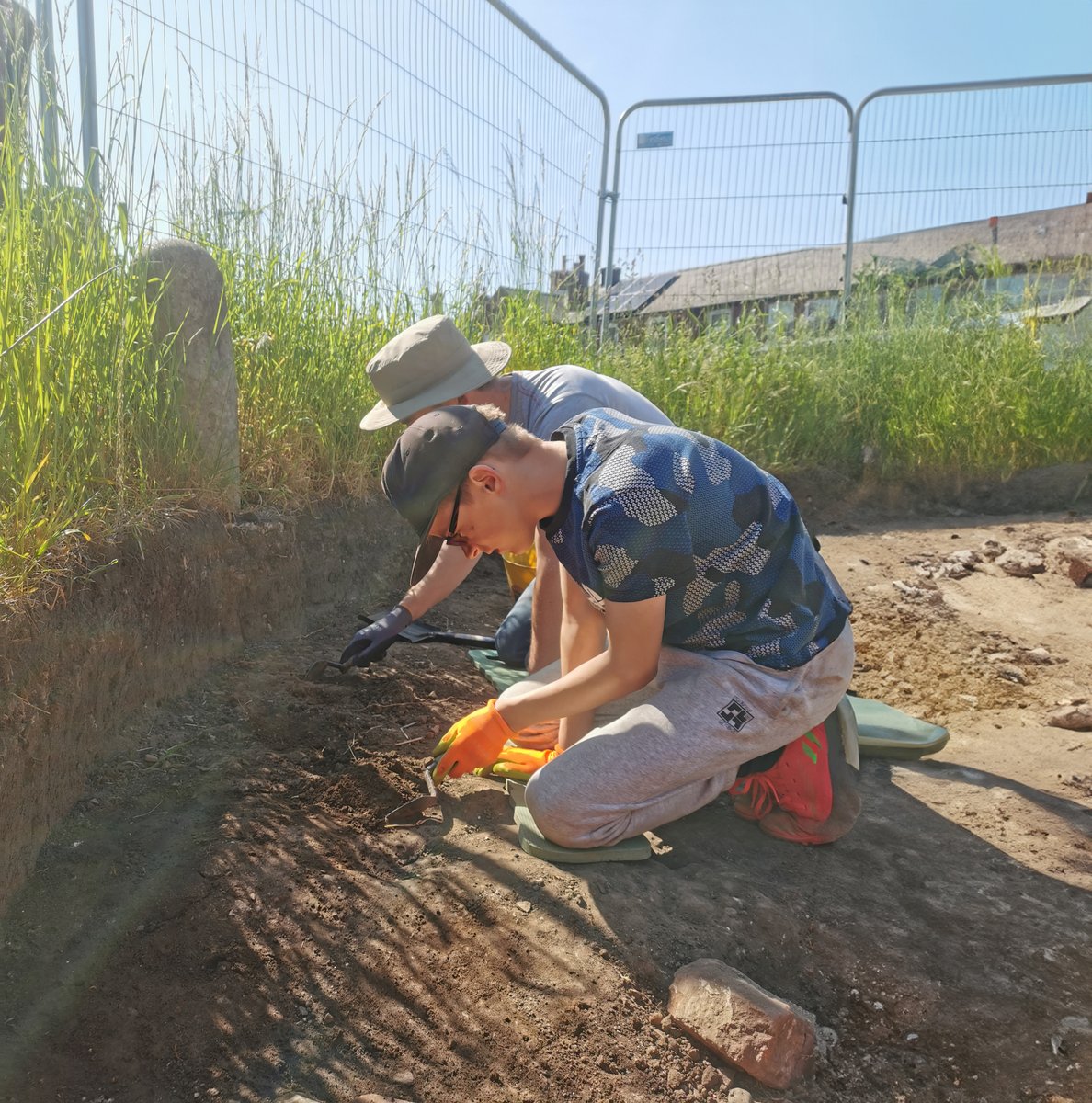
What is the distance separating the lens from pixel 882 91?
6.62 metres

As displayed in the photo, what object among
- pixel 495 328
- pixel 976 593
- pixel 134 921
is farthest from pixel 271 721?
pixel 976 593

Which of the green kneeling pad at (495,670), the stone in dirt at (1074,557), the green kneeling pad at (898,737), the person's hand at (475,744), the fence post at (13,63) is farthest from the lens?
the stone in dirt at (1074,557)

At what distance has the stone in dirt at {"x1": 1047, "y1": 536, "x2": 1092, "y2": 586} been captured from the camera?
13.8 ft

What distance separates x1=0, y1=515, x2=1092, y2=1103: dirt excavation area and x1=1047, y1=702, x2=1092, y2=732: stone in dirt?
315mm

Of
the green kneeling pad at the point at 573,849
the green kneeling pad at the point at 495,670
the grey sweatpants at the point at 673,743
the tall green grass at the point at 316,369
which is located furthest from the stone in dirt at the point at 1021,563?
the green kneeling pad at the point at 573,849

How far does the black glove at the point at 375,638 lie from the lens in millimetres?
2758

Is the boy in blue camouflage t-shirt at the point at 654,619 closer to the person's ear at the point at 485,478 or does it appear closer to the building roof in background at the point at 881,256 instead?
the person's ear at the point at 485,478

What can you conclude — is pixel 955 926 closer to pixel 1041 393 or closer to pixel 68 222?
pixel 68 222

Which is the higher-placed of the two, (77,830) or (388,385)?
(388,385)

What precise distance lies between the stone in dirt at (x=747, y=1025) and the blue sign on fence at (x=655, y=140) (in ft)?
20.5

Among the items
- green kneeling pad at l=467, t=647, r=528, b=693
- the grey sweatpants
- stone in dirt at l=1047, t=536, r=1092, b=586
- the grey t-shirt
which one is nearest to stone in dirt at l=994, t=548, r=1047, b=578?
stone in dirt at l=1047, t=536, r=1092, b=586

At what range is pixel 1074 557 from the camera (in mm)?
4230

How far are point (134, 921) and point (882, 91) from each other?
6906 mm

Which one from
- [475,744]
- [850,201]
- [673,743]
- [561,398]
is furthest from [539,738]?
[850,201]
